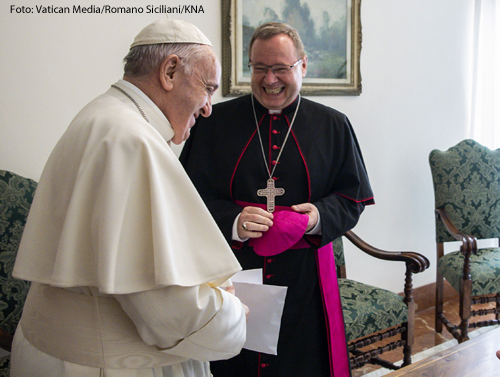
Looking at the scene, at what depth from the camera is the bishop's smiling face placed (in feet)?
6.49

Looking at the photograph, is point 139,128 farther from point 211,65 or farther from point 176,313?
point 176,313

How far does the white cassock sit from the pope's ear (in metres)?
0.07

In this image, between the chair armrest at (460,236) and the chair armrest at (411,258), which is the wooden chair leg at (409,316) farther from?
the chair armrest at (460,236)

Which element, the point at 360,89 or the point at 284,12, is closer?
the point at 284,12

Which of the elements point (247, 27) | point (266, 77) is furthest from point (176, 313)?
point (247, 27)

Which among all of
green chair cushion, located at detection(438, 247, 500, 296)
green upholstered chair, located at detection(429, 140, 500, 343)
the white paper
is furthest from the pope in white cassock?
green upholstered chair, located at detection(429, 140, 500, 343)

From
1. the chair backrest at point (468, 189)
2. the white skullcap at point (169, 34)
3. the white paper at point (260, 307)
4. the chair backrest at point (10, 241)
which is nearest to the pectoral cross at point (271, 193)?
the white paper at point (260, 307)

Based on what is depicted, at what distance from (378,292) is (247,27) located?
6.19 ft

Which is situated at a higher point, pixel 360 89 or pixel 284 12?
pixel 284 12

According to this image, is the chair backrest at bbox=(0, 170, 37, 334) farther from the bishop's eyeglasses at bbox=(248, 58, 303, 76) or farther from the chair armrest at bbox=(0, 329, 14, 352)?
Result: the bishop's eyeglasses at bbox=(248, 58, 303, 76)

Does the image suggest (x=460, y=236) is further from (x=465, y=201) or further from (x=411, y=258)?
(x=411, y=258)

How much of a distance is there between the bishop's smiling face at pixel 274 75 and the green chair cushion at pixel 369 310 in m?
1.33

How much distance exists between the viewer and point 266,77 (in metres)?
1.99

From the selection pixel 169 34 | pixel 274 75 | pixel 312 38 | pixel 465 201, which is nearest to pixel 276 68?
pixel 274 75
